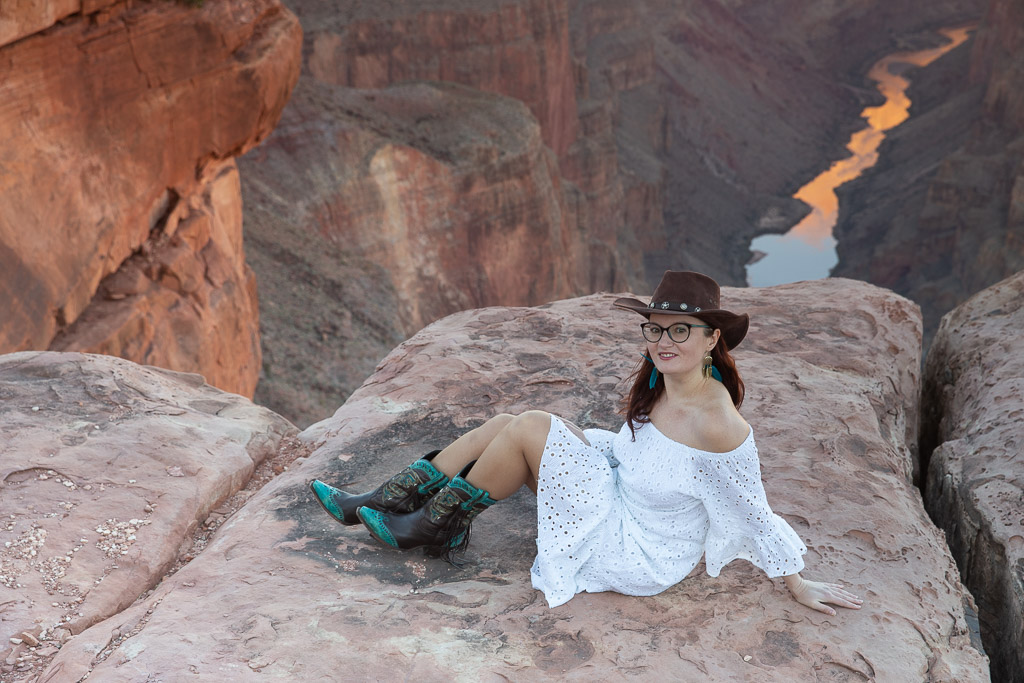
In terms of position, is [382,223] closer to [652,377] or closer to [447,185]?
[447,185]

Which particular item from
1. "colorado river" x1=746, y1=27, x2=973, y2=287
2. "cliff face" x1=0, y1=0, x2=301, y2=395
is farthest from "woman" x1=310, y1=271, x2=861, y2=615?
"colorado river" x1=746, y1=27, x2=973, y2=287

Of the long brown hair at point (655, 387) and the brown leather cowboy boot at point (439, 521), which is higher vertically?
the long brown hair at point (655, 387)

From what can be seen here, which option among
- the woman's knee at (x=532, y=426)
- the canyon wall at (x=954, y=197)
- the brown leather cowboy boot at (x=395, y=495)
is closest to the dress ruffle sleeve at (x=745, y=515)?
the woman's knee at (x=532, y=426)

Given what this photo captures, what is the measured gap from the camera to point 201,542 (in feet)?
14.0

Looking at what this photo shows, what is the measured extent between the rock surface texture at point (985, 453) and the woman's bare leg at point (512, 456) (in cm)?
229

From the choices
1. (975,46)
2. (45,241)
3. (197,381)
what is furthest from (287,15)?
(975,46)

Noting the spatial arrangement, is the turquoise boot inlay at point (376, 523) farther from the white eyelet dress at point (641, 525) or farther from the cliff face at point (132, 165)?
the cliff face at point (132, 165)

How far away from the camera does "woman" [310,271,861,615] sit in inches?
138

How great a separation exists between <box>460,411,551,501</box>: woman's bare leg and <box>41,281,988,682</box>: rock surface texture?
0.36 m

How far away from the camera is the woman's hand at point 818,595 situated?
3605 mm

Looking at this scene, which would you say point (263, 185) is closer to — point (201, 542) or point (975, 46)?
point (201, 542)

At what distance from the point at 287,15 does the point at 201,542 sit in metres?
9.21

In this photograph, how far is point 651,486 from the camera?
3.62 meters

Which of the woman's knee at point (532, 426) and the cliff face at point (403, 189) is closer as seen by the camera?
the woman's knee at point (532, 426)
